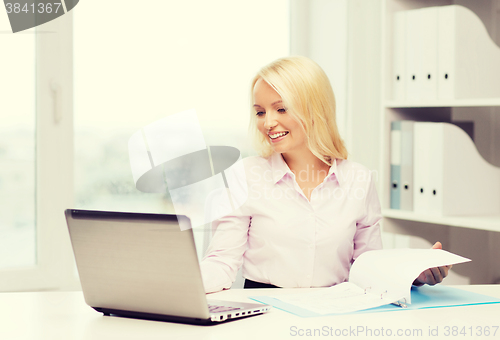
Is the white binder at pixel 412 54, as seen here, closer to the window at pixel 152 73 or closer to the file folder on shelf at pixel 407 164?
the file folder on shelf at pixel 407 164

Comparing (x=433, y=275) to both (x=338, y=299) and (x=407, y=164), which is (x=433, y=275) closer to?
(x=338, y=299)

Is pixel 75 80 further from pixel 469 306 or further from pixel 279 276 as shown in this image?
pixel 469 306

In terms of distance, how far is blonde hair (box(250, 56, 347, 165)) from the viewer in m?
1.49

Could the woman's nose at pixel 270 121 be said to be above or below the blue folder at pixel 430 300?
above

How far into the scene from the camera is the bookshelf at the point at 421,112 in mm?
1927

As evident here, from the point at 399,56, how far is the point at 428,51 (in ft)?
0.40

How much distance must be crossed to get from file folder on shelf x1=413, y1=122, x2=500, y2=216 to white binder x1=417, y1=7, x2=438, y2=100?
0.42 ft

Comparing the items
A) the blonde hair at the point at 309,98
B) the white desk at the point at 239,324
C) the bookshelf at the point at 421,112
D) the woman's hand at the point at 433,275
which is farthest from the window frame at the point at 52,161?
the woman's hand at the point at 433,275

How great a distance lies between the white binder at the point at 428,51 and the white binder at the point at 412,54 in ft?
0.04

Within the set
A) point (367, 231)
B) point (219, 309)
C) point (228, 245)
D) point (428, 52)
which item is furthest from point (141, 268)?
point (428, 52)

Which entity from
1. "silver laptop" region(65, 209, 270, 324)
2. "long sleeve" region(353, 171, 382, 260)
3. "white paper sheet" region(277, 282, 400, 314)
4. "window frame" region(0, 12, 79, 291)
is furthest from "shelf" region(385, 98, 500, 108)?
"window frame" region(0, 12, 79, 291)

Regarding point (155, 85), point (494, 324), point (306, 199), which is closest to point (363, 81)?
point (155, 85)

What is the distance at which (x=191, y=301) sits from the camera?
35.6 inches

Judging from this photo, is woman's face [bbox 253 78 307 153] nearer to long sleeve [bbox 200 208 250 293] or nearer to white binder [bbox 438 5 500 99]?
long sleeve [bbox 200 208 250 293]
